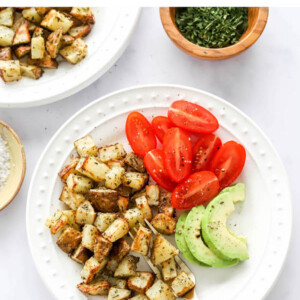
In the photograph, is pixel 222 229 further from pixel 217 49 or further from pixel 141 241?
pixel 217 49

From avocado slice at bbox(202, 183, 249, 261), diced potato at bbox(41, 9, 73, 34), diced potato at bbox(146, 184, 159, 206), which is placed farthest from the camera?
diced potato at bbox(41, 9, 73, 34)

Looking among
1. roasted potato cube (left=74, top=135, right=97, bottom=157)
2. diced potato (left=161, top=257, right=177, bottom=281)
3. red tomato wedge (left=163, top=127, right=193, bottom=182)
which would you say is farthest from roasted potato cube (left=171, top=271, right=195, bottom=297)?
roasted potato cube (left=74, top=135, right=97, bottom=157)

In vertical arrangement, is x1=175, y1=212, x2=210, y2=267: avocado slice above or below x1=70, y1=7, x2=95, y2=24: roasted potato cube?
below

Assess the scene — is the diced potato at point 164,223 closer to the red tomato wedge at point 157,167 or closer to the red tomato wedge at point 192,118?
the red tomato wedge at point 157,167

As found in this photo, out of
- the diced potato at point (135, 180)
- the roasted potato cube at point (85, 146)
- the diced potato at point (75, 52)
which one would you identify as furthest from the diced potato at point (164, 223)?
the diced potato at point (75, 52)

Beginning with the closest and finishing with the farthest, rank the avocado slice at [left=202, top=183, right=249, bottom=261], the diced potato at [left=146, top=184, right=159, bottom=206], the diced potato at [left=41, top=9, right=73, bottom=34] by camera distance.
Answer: the avocado slice at [left=202, top=183, right=249, bottom=261] → the diced potato at [left=146, top=184, right=159, bottom=206] → the diced potato at [left=41, top=9, right=73, bottom=34]

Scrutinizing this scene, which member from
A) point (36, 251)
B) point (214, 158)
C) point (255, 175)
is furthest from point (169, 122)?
point (36, 251)

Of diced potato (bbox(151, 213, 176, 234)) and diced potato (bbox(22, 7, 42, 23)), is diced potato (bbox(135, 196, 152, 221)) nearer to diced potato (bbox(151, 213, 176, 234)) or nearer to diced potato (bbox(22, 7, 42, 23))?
diced potato (bbox(151, 213, 176, 234))

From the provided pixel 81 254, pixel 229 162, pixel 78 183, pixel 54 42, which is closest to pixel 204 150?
pixel 229 162
